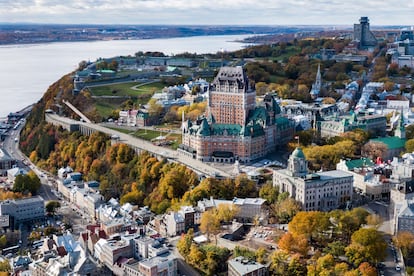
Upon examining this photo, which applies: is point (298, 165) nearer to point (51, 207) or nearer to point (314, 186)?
point (314, 186)

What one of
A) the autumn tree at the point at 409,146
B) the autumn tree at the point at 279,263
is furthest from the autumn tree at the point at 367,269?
the autumn tree at the point at 409,146

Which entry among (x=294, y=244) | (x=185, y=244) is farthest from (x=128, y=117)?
(x=294, y=244)

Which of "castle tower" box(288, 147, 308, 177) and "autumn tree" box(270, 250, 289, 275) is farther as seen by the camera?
"castle tower" box(288, 147, 308, 177)

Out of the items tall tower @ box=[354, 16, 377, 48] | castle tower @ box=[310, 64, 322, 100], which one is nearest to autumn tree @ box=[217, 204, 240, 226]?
castle tower @ box=[310, 64, 322, 100]

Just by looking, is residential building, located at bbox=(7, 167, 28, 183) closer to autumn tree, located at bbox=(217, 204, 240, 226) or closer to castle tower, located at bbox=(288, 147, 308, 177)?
autumn tree, located at bbox=(217, 204, 240, 226)

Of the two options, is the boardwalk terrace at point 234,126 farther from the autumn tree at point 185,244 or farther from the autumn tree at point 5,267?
the autumn tree at point 5,267

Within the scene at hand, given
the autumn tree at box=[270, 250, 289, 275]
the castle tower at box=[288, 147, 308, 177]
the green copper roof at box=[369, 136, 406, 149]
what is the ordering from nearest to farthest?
the autumn tree at box=[270, 250, 289, 275] < the castle tower at box=[288, 147, 308, 177] < the green copper roof at box=[369, 136, 406, 149]
